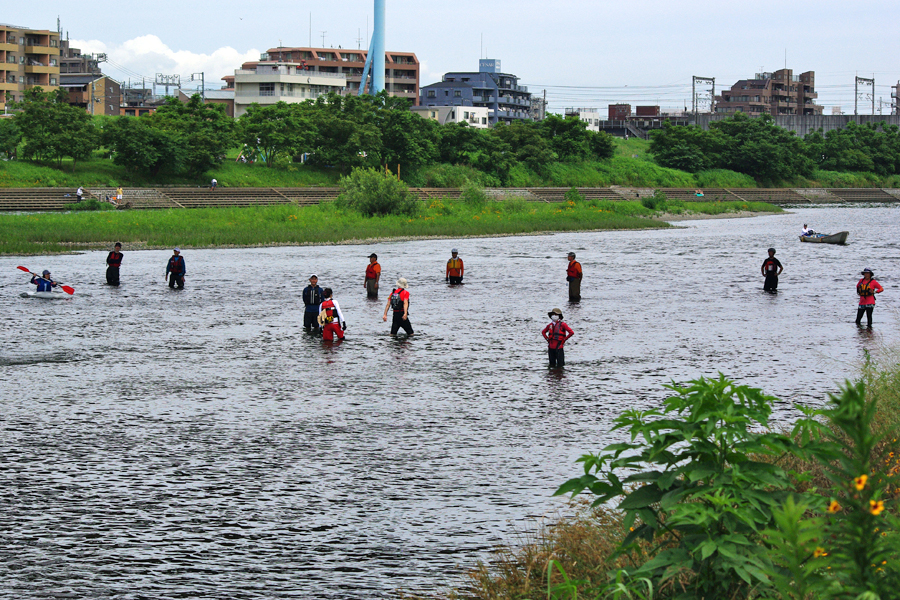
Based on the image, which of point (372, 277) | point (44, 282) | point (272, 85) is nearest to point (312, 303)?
point (372, 277)

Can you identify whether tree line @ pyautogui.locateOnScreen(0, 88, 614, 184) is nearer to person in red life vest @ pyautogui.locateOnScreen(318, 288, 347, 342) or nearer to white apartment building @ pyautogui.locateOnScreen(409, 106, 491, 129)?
white apartment building @ pyautogui.locateOnScreen(409, 106, 491, 129)

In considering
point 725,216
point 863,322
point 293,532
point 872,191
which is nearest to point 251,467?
point 293,532

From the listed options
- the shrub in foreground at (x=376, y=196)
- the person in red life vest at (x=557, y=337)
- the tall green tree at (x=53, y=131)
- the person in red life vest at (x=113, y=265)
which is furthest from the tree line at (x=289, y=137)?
the person in red life vest at (x=557, y=337)

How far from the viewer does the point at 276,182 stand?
10156 cm

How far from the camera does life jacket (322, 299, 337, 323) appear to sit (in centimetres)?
2570

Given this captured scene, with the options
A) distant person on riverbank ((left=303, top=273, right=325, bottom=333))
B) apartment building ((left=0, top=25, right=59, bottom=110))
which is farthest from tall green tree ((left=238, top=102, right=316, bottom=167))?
distant person on riverbank ((left=303, top=273, right=325, bottom=333))

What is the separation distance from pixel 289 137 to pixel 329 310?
80.9 meters

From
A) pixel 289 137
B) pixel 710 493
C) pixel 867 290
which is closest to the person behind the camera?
pixel 710 493

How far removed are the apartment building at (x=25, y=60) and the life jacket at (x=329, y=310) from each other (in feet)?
358

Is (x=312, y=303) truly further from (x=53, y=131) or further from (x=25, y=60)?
(x=25, y=60)

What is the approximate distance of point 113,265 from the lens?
3778cm

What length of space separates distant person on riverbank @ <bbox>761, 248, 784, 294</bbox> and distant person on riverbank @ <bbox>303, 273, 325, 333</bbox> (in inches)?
737

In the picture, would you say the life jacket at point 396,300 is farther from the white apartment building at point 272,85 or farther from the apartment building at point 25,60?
the white apartment building at point 272,85

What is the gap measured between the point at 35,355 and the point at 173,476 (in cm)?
1226
